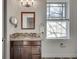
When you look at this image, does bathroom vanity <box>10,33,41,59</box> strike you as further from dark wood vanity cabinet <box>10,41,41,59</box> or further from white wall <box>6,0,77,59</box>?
white wall <box>6,0,77,59</box>

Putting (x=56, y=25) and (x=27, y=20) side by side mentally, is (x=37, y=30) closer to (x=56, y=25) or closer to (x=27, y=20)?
(x=27, y=20)

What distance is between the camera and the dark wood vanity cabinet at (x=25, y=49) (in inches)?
227

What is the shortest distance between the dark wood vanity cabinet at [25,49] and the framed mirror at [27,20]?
1.99 ft

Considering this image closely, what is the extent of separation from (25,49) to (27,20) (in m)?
1.02

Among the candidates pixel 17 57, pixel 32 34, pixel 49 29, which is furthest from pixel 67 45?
pixel 17 57

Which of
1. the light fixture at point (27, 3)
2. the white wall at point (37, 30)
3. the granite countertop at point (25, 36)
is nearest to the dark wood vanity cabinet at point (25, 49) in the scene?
the granite countertop at point (25, 36)

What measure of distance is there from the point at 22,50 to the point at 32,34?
66 centimetres

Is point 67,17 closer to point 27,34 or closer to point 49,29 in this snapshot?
point 49,29

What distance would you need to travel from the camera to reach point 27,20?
5969 mm

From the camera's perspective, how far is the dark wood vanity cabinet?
18.9ft

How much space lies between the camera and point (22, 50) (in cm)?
579

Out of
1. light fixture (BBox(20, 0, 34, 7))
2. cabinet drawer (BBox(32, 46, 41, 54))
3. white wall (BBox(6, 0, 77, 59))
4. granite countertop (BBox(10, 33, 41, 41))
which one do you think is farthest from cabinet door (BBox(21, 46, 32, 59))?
light fixture (BBox(20, 0, 34, 7))

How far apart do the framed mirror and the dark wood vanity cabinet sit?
61cm

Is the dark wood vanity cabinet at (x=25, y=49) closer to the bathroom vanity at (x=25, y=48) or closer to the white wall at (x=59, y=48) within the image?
the bathroom vanity at (x=25, y=48)
